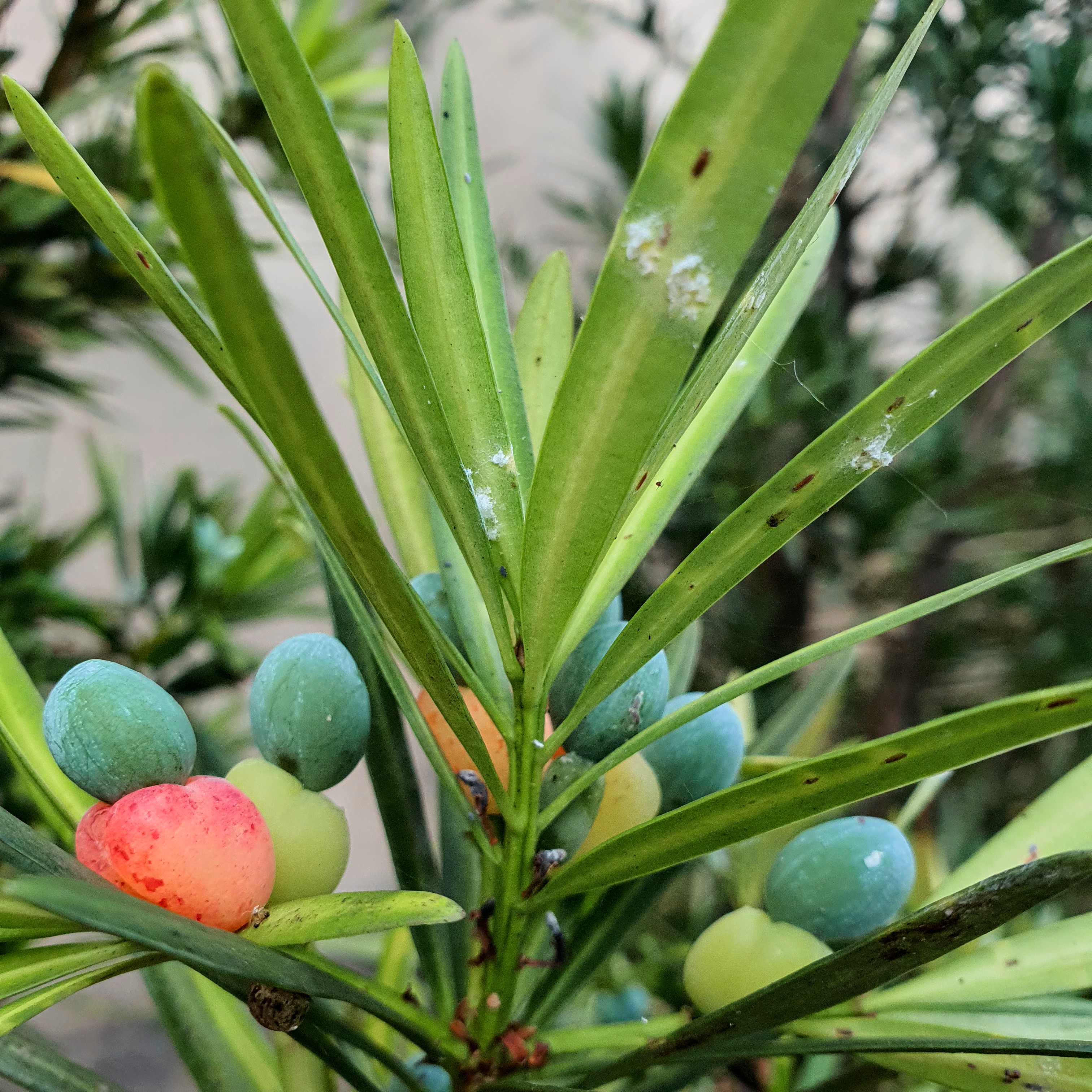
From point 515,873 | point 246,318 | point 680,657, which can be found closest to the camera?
point 246,318

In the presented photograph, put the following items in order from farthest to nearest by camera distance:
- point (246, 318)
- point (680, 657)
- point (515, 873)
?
point (680, 657), point (515, 873), point (246, 318)

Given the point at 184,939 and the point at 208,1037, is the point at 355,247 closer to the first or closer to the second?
the point at 184,939

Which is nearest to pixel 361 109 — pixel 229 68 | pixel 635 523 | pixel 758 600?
pixel 229 68

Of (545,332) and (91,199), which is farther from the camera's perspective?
(545,332)

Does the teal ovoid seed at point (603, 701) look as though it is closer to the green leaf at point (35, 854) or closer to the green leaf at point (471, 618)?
the green leaf at point (471, 618)

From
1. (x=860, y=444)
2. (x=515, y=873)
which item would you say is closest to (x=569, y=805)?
(x=515, y=873)

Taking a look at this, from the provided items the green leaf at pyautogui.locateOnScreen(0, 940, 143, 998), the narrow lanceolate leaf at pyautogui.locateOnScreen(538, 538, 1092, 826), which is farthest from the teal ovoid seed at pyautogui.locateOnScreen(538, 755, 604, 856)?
the green leaf at pyautogui.locateOnScreen(0, 940, 143, 998)
